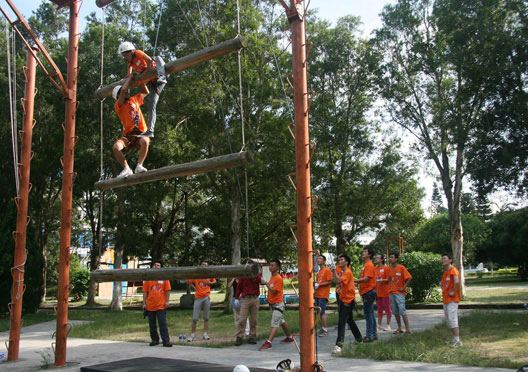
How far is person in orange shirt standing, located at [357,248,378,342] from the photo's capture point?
974 cm

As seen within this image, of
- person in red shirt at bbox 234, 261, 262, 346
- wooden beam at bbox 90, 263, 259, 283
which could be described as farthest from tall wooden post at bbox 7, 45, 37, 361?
person in red shirt at bbox 234, 261, 262, 346

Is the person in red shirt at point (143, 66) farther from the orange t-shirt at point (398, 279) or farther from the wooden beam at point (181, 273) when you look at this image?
the orange t-shirt at point (398, 279)

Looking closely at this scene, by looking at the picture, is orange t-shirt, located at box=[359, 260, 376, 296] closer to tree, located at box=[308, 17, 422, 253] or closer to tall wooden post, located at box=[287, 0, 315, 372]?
tall wooden post, located at box=[287, 0, 315, 372]

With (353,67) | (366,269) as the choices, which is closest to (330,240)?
(353,67)

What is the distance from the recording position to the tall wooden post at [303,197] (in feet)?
20.4

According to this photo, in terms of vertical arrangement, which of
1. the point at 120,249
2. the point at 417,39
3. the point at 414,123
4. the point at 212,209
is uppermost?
the point at 417,39

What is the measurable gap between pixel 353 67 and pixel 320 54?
6.58 feet

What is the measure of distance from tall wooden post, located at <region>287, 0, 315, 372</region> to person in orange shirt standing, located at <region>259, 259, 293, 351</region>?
3621 millimetres

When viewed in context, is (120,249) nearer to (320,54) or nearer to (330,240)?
(330,240)

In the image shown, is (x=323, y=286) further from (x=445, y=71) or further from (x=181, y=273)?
(x=445, y=71)

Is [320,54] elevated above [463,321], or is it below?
above

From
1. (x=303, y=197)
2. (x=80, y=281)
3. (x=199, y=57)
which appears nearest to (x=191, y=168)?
(x=303, y=197)

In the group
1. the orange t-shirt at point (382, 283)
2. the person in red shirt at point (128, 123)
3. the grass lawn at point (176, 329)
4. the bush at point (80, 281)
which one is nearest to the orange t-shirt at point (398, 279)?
the orange t-shirt at point (382, 283)

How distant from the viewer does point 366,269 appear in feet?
33.8
